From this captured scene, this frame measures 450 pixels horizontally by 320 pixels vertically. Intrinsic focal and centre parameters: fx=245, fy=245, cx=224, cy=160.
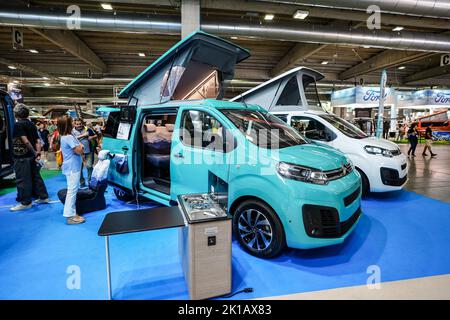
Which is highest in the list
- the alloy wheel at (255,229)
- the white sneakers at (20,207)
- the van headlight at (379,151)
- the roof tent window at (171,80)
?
the roof tent window at (171,80)

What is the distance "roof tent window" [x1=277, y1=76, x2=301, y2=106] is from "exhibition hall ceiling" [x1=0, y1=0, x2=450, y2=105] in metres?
1.71

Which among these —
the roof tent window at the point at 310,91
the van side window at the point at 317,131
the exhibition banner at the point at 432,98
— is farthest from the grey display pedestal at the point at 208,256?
the exhibition banner at the point at 432,98

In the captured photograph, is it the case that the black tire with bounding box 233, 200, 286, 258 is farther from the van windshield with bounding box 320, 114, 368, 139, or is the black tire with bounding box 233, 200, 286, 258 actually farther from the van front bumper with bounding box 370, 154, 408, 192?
the van windshield with bounding box 320, 114, 368, 139

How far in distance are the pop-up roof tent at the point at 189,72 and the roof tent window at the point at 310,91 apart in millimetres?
1985

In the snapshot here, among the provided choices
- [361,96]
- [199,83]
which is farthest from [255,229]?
[361,96]

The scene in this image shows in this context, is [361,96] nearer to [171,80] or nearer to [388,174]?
[388,174]

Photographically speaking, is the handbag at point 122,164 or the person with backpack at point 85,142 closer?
the handbag at point 122,164

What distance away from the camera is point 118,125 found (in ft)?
14.1

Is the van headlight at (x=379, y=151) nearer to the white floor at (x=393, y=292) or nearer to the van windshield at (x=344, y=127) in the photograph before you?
the van windshield at (x=344, y=127)

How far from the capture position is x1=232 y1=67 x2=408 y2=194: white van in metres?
4.50

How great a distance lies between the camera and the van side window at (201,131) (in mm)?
3049

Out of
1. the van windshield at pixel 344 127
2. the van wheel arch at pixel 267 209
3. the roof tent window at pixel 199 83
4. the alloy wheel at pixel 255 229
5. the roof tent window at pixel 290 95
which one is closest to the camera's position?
the van wheel arch at pixel 267 209

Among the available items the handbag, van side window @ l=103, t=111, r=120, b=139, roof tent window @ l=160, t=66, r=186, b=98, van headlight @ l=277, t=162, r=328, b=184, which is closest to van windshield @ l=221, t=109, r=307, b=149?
van headlight @ l=277, t=162, r=328, b=184

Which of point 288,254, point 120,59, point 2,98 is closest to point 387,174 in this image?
point 288,254
